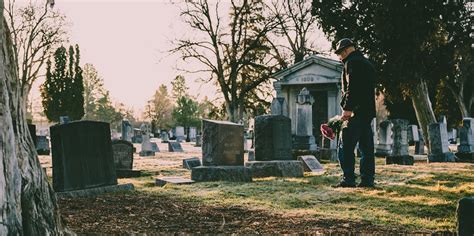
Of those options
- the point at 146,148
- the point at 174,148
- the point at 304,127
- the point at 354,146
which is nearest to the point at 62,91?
the point at 174,148

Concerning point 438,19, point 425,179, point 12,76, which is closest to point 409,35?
point 438,19

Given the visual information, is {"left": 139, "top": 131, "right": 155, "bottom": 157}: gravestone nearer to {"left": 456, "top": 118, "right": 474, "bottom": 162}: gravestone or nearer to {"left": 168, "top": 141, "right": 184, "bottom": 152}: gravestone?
{"left": 168, "top": 141, "right": 184, "bottom": 152}: gravestone

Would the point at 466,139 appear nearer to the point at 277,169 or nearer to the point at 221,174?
the point at 277,169

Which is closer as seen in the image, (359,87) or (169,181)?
(359,87)

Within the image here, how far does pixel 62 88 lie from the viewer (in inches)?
1946

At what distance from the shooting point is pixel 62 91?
49188mm

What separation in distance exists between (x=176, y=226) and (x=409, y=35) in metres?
13.9

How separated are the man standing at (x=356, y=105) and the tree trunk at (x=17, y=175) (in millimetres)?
4363

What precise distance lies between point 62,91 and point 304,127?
39080 mm

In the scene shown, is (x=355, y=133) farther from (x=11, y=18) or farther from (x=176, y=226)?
(x=11, y=18)

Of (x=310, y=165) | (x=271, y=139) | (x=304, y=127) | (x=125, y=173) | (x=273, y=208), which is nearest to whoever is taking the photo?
(x=273, y=208)

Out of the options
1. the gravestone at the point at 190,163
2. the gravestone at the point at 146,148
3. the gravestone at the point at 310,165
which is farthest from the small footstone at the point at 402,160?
the gravestone at the point at 146,148

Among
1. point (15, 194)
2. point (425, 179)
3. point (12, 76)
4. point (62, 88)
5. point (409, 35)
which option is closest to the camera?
point (15, 194)

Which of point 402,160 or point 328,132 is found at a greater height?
point 328,132
